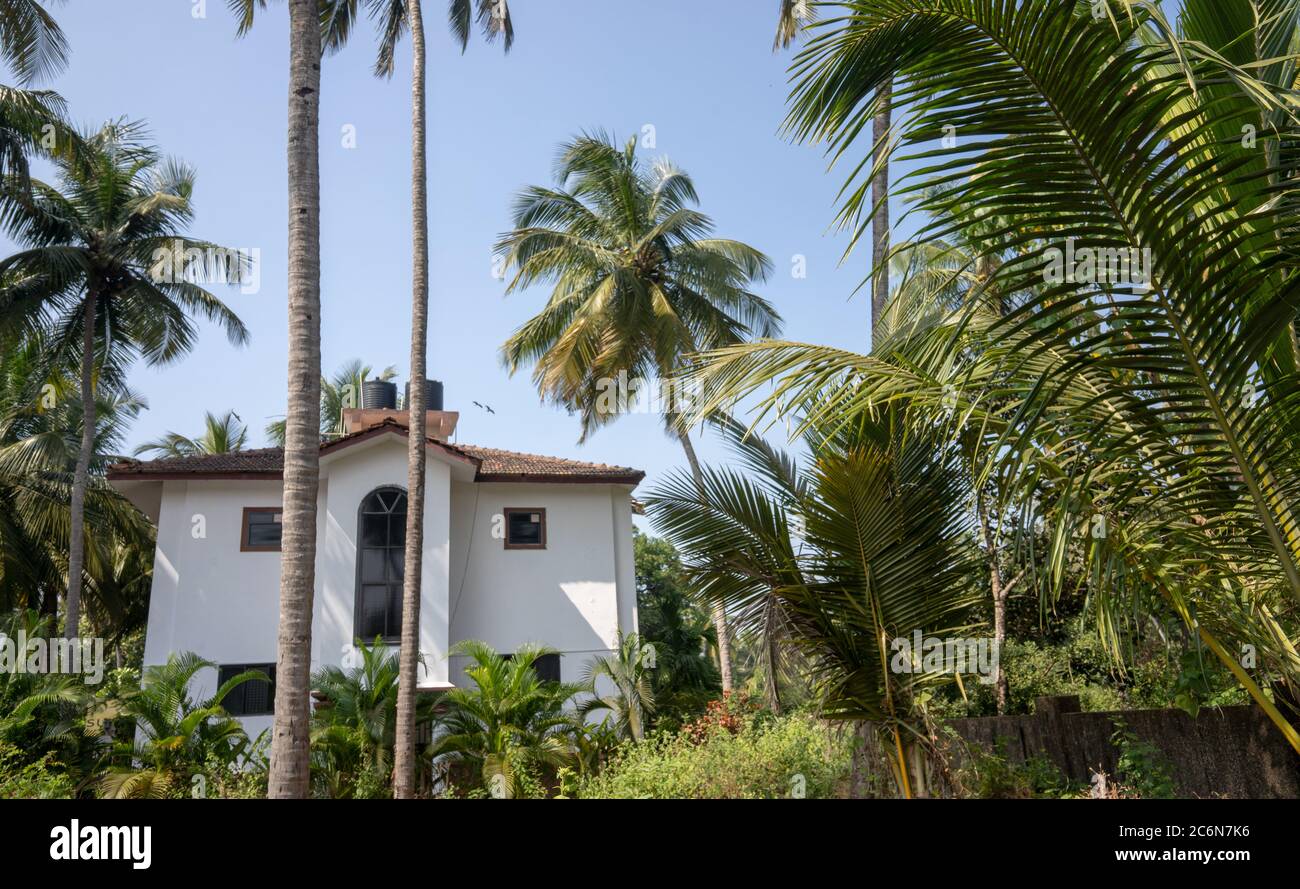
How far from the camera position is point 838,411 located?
5.68 metres

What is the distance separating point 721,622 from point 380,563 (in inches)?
448

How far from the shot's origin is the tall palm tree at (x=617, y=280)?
21641 mm

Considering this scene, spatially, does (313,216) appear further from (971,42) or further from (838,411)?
(971,42)

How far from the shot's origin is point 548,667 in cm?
1914

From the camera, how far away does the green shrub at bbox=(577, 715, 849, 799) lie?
8.57 metres

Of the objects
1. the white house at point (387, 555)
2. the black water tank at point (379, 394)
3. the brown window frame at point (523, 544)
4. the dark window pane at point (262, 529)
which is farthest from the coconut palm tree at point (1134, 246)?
the black water tank at point (379, 394)

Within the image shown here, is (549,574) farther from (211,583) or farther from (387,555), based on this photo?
(211,583)

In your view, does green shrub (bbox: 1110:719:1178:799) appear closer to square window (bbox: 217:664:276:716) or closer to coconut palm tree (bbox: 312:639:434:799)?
coconut palm tree (bbox: 312:639:434:799)

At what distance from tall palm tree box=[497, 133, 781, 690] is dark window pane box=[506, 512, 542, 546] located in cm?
340

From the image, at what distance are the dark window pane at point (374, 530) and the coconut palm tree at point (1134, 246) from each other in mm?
14787

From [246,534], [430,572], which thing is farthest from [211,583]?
[430,572]

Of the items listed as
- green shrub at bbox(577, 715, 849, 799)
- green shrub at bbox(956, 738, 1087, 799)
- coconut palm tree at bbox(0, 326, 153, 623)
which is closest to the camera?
green shrub at bbox(956, 738, 1087, 799)

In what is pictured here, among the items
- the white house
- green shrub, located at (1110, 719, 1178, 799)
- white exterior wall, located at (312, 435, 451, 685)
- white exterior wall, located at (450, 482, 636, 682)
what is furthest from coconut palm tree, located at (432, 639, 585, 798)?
green shrub, located at (1110, 719, 1178, 799)
